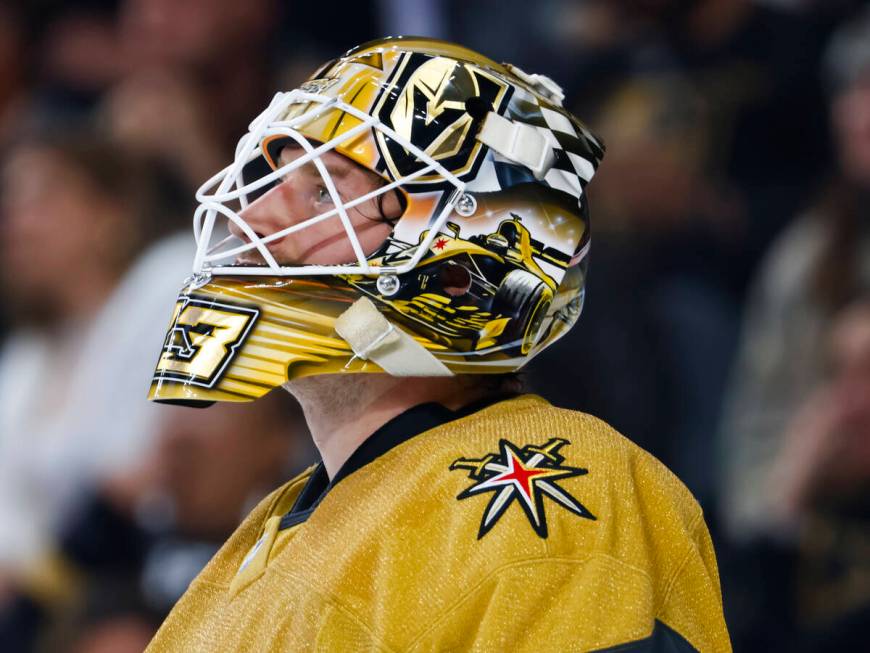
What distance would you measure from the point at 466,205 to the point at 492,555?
1.09 feet

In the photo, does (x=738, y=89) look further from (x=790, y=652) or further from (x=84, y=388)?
(x=84, y=388)

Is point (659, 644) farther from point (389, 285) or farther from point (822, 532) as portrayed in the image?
point (822, 532)

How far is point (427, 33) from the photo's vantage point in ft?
10.4

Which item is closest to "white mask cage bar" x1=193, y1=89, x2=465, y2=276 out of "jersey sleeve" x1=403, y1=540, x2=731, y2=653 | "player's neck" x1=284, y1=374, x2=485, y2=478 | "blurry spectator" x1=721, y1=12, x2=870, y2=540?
"player's neck" x1=284, y1=374, x2=485, y2=478

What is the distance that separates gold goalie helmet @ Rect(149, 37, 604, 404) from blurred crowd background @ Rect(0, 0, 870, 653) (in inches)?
66.6

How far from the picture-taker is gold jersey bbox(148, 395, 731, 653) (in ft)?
3.33

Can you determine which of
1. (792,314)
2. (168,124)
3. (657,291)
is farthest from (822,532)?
(168,124)

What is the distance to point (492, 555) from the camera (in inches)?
40.5

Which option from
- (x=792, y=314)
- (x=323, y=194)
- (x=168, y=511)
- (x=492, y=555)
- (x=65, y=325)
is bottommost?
(x=168, y=511)

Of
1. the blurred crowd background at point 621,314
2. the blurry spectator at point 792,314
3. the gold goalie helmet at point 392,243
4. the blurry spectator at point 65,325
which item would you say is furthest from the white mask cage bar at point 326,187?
the blurry spectator at point 792,314

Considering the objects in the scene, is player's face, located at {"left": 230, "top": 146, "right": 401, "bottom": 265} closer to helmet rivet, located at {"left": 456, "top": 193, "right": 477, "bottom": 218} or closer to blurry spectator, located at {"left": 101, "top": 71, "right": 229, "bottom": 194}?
helmet rivet, located at {"left": 456, "top": 193, "right": 477, "bottom": 218}

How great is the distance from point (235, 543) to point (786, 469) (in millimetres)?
1935

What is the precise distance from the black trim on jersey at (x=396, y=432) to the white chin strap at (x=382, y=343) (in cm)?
4

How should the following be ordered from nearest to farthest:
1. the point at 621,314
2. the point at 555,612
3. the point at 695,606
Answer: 1. the point at 555,612
2. the point at 695,606
3. the point at 621,314
